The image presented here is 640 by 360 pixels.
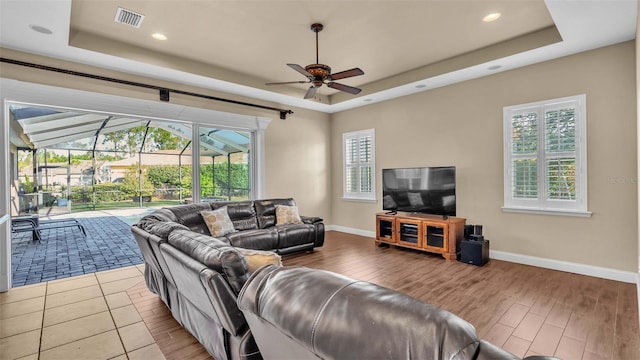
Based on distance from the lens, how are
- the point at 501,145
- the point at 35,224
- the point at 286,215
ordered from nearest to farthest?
1. the point at 35,224
2. the point at 501,145
3. the point at 286,215

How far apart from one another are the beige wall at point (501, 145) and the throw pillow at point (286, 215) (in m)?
1.89

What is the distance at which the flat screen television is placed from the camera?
15.5 ft

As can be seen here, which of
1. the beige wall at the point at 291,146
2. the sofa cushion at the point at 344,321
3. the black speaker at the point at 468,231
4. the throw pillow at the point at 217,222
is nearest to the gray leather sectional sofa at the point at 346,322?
the sofa cushion at the point at 344,321

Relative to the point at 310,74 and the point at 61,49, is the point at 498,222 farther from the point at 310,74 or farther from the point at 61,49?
the point at 61,49

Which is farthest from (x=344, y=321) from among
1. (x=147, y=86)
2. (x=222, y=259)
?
(x=147, y=86)

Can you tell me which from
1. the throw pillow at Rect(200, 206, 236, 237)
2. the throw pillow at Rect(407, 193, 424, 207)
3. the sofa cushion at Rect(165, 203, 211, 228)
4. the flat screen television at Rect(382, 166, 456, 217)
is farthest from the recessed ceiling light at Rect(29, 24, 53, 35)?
the throw pillow at Rect(407, 193, 424, 207)

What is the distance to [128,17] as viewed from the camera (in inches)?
124

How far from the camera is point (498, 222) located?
179 inches

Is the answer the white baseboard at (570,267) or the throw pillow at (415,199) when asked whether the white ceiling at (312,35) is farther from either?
the white baseboard at (570,267)

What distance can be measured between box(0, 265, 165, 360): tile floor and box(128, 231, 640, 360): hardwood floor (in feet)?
0.45

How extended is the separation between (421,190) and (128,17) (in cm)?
453

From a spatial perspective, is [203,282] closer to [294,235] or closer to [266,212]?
[294,235]

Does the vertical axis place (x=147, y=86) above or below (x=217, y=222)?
above

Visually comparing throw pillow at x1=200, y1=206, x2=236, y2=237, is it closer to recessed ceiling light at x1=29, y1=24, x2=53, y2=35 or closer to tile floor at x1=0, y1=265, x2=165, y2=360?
tile floor at x1=0, y1=265, x2=165, y2=360
